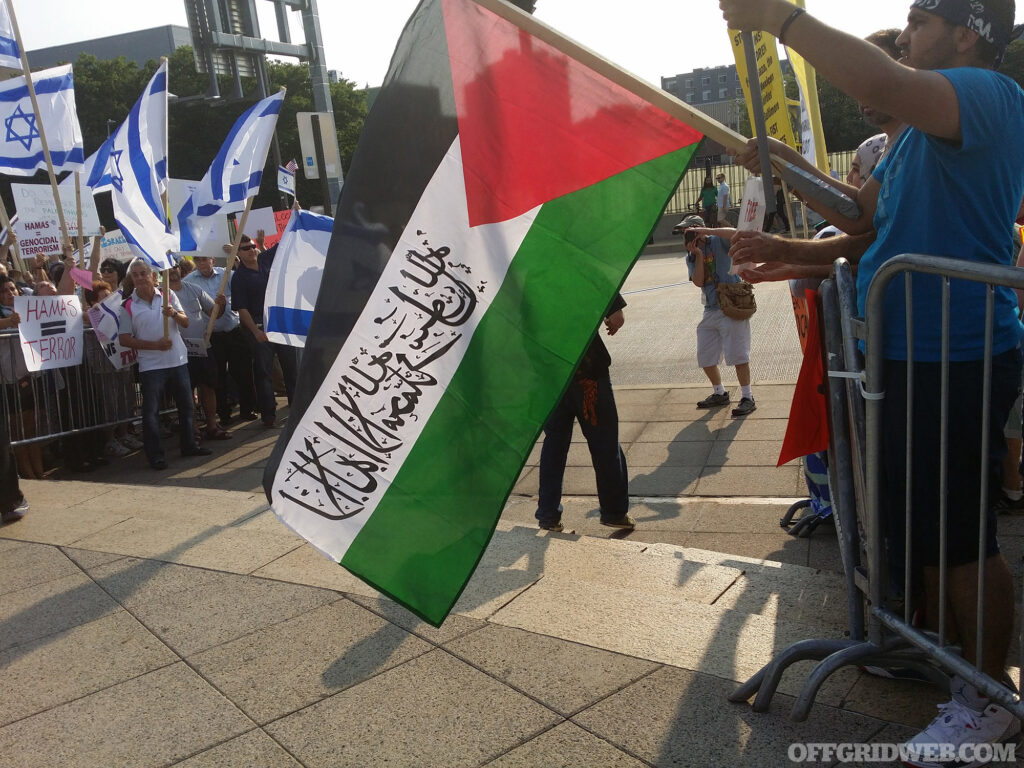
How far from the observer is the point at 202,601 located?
13.0ft

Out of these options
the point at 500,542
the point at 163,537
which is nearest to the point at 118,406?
the point at 163,537

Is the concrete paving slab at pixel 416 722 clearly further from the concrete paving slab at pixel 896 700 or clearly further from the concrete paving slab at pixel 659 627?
the concrete paving slab at pixel 896 700

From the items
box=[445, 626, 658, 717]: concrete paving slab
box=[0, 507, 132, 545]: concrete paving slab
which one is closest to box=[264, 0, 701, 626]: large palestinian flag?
box=[445, 626, 658, 717]: concrete paving slab

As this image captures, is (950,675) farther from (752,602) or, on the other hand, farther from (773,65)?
(773,65)

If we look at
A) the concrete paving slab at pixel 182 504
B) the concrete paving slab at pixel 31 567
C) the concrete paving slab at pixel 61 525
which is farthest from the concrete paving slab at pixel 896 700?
the concrete paving slab at pixel 61 525

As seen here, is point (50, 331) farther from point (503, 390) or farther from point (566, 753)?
point (566, 753)

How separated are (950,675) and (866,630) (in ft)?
1.11

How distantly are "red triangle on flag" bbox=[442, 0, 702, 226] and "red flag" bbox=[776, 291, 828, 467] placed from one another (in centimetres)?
125

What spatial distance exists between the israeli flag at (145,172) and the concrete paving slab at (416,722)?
6.32 metres

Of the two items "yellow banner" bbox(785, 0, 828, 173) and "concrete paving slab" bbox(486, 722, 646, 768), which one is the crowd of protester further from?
"concrete paving slab" bbox(486, 722, 646, 768)

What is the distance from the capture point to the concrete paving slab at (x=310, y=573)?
3951 mm

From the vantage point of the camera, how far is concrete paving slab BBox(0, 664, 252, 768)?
2.83 m

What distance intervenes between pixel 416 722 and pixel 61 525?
3554mm

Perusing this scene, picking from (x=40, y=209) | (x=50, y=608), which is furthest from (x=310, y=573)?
(x=40, y=209)
